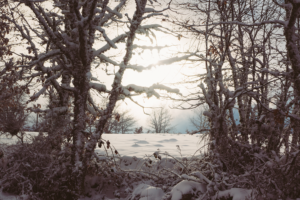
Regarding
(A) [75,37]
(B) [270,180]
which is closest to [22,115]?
(A) [75,37]

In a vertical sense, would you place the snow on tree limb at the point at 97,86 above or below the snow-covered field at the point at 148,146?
above

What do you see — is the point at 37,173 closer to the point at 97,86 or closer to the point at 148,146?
the point at 97,86

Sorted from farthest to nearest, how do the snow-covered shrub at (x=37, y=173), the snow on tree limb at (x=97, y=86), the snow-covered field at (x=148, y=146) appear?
the snow-covered field at (x=148, y=146)
the snow on tree limb at (x=97, y=86)
the snow-covered shrub at (x=37, y=173)

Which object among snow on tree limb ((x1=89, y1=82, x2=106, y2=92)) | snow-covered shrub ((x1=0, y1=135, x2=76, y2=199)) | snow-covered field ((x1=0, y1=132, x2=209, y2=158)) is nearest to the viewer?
snow-covered shrub ((x1=0, y1=135, x2=76, y2=199))

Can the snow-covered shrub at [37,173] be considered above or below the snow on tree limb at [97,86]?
below

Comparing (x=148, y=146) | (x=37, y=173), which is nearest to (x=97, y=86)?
(x=37, y=173)

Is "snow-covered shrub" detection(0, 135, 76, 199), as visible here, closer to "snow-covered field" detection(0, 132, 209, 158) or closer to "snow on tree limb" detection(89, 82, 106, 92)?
"snow-covered field" detection(0, 132, 209, 158)

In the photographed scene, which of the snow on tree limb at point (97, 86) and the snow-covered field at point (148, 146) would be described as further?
the snow-covered field at point (148, 146)

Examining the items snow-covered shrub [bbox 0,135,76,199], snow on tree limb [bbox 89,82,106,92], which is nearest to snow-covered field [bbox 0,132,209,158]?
snow-covered shrub [bbox 0,135,76,199]

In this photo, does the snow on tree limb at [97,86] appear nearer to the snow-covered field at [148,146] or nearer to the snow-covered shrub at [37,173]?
the snow-covered shrub at [37,173]

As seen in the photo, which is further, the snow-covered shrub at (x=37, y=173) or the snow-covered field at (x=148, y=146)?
the snow-covered field at (x=148, y=146)

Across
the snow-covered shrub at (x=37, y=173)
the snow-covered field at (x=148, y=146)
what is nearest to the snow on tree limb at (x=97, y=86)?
the snow-covered shrub at (x=37, y=173)

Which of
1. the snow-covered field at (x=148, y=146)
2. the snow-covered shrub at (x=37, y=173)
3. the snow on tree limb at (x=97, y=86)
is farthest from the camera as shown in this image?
the snow-covered field at (x=148, y=146)

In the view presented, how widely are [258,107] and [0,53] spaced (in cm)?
916
